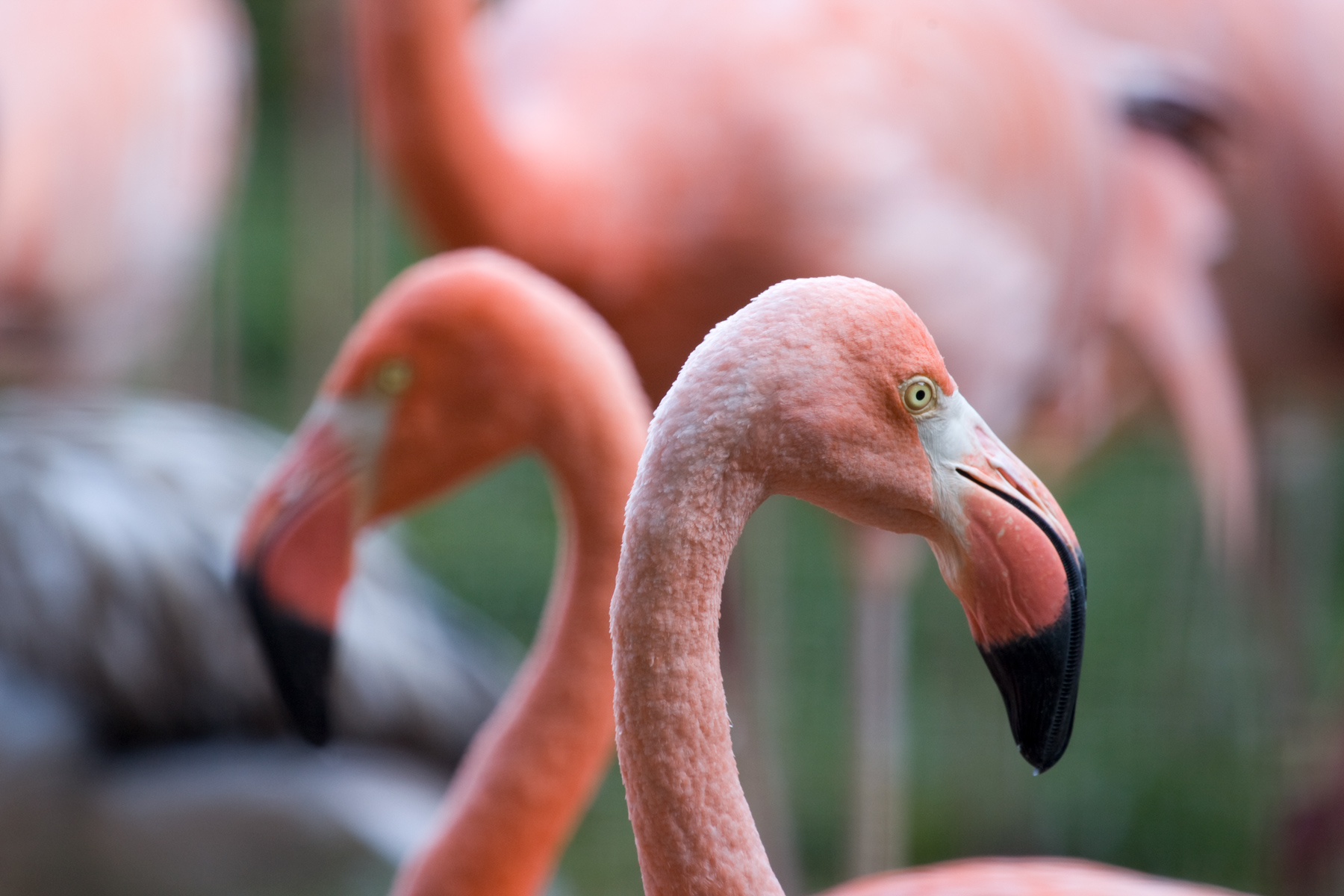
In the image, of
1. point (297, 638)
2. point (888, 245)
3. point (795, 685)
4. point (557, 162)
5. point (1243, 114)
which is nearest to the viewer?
point (297, 638)

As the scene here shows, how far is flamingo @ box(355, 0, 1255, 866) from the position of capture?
150cm

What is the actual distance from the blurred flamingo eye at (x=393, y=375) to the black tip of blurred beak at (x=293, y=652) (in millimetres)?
155

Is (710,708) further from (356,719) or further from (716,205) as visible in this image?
(356,719)

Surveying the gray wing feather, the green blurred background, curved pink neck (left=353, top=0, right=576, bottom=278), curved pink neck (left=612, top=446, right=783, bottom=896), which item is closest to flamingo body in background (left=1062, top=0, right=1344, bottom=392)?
the green blurred background

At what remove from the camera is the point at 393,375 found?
1.03 metres

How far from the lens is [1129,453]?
405 cm

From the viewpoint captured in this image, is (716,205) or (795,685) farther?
(795,685)

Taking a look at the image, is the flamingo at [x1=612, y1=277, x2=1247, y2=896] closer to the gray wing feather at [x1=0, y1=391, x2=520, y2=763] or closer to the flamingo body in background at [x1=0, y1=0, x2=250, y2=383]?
the gray wing feather at [x1=0, y1=391, x2=520, y2=763]

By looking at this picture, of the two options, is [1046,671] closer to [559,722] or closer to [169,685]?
[559,722]

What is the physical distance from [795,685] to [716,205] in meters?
1.72

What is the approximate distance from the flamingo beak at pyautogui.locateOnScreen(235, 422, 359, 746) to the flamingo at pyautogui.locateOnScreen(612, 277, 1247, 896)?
15.9 inches

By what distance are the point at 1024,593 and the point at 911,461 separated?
0.08m

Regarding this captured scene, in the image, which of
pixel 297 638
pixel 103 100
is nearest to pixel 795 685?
pixel 103 100

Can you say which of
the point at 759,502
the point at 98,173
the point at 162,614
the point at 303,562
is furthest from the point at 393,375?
the point at 98,173
